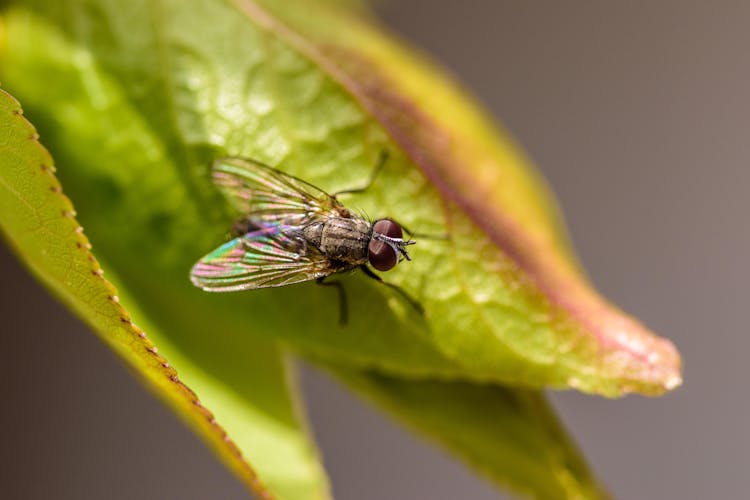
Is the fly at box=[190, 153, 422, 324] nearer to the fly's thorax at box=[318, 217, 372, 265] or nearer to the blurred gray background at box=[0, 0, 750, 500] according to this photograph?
the fly's thorax at box=[318, 217, 372, 265]

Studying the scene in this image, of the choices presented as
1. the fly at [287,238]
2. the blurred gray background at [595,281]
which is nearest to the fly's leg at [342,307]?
the fly at [287,238]

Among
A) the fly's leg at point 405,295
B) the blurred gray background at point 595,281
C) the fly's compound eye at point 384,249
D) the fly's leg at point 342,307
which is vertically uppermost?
the blurred gray background at point 595,281

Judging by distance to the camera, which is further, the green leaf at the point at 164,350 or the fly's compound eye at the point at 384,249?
the fly's compound eye at the point at 384,249

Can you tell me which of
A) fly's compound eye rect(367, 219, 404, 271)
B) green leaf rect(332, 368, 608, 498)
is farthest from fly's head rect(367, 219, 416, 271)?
green leaf rect(332, 368, 608, 498)

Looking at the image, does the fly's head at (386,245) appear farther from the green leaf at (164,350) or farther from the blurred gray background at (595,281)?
the blurred gray background at (595,281)

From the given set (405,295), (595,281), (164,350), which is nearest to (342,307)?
(405,295)

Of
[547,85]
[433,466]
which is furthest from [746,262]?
[433,466]

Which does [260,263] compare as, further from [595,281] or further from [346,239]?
[595,281]

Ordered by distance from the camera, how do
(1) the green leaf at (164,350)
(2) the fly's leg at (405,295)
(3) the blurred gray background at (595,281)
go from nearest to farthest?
(1) the green leaf at (164,350) < (2) the fly's leg at (405,295) < (3) the blurred gray background at (595,281)
